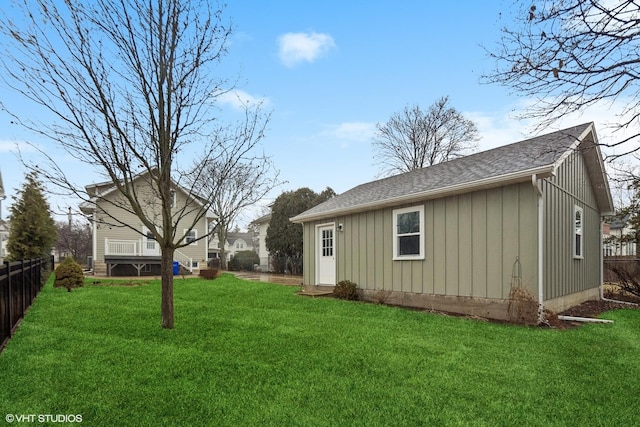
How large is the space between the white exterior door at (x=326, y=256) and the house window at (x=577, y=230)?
6383mm

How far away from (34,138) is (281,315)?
16.1 feet

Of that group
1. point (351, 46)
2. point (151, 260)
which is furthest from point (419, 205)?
point (151, 260)

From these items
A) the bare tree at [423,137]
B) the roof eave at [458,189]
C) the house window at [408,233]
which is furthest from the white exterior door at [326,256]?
the bare tree at [423,137]

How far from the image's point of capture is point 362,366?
433cm

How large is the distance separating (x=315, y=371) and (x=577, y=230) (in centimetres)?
894

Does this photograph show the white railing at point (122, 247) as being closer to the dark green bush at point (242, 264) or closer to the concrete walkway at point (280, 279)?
the concrete walkway at point (280, 279)

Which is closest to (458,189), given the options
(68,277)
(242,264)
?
(68,277)

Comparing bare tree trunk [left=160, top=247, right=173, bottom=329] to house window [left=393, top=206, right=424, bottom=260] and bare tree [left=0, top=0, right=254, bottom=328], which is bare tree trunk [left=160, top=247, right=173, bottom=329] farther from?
house window [left=393, top=206, right=424, bottom=260]

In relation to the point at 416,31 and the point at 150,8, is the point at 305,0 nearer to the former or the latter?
the point at 416,31

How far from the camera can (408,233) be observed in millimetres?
9602

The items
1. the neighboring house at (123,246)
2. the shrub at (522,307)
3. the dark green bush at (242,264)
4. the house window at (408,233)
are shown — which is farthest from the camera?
the dark green bush at (242,264)

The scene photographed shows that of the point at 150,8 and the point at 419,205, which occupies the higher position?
the point at 150,8

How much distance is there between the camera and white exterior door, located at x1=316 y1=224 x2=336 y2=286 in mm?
12191

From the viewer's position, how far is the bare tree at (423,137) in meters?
26.8
